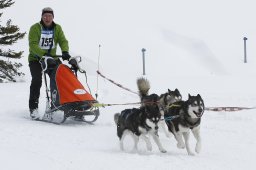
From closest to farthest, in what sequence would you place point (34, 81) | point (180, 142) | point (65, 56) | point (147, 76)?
point (180, 142), point (65, 56), point (34, 81), point (147, 76)

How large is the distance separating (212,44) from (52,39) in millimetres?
12914

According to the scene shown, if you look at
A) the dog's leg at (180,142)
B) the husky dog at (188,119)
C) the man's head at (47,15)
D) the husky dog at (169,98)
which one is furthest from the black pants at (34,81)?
the dog's leg at (180,142)

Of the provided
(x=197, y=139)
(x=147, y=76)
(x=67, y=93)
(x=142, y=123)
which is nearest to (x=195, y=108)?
(x=197, y=139)

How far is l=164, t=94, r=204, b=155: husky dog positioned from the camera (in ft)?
19.1

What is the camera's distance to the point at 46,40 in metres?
7.62

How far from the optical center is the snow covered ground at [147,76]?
5.13 meters

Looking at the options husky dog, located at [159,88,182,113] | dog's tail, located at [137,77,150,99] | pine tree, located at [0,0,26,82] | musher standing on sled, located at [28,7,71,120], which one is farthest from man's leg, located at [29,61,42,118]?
pine tree, located at [0,0,26,82]

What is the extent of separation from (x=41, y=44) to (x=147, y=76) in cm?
666

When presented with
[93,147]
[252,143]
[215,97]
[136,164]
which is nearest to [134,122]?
[93,147]

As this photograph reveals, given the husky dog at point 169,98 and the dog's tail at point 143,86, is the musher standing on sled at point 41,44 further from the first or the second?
the husky dog at point 169,98

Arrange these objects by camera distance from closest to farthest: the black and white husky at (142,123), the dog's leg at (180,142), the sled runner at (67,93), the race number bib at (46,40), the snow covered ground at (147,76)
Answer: the snow covered ground at (147,76)
the black and white husky at (142,123)
the dog's leg at (180,142)
the sled runner at (67,93)
the race number bib at (46,40)

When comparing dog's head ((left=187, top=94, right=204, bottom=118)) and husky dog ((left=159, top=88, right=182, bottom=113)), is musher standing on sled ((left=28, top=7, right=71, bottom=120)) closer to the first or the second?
husky dog ((left=159, top=88, right=182, bottom=113))

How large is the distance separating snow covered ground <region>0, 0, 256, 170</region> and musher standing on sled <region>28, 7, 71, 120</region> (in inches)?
19.3

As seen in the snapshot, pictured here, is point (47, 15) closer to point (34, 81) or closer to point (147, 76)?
point (34, 81)
